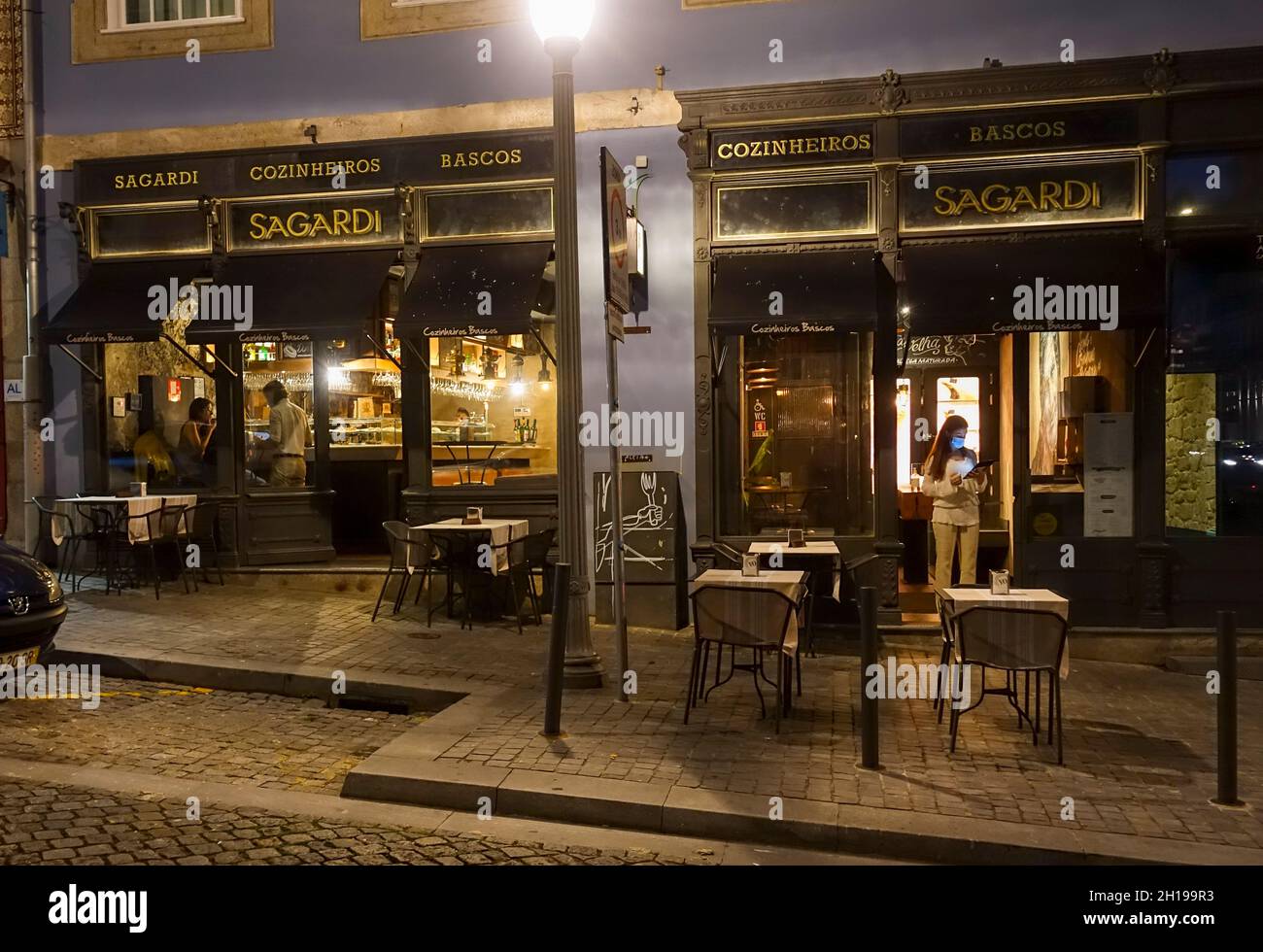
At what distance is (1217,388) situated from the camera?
9.48 metres

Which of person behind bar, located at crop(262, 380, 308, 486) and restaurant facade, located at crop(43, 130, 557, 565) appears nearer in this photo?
restaurant facade, located at crop(43, 130, 557, 565)

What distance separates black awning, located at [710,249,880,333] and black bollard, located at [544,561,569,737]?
3931mm

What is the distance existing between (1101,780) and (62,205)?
1188 cm

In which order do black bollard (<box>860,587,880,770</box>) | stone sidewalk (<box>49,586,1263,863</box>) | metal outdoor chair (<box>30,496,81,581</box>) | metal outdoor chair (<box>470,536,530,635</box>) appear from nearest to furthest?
1. stone sidewalk (<box>49,586,1263,863</box>)
2. black bollard (<box>860,587,880,770</box>)
3. metal outdoor chair (<box>470,536,530,635</box>)
4. metal outdoor chair (<box>30,496,81,581</box>)

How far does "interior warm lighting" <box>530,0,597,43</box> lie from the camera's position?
730 cm

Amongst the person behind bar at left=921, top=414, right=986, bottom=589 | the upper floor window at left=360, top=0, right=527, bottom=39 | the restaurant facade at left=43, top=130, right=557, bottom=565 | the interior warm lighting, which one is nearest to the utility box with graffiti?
the restaurant facade at left=43, top=130, right=557, bottom=565

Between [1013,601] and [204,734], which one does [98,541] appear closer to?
[204,734]

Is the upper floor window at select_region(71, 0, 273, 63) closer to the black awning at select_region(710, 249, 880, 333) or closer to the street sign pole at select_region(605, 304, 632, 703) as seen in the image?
the black awning at select_region(710, 249, 880, 333)

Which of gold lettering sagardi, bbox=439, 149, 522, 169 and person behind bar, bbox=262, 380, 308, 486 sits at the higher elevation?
gold lettering sagardi, bbox=439, 149, 522, 169

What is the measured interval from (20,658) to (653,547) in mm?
5311

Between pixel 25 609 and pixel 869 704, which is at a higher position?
pixel 25 609
